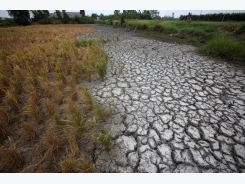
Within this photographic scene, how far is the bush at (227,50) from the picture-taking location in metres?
4.21

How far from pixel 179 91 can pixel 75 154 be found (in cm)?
238

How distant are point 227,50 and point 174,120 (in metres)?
4.49

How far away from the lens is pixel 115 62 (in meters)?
4.39

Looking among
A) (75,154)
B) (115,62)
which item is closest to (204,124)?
(75,154)

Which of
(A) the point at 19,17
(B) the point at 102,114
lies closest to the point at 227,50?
(B) the point at 102,114

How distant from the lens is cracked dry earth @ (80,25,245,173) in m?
1.40

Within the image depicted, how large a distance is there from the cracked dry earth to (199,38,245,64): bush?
122 centimetres

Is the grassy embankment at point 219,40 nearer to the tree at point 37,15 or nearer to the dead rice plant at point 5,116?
the dead rice plant at point 5,116

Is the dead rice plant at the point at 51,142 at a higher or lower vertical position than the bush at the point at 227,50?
lower

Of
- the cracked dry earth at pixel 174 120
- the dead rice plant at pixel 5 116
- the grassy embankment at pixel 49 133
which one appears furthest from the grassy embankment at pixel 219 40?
the dead rice plant at pixel 5 116

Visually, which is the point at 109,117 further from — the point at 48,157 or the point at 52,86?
the point at 52,86

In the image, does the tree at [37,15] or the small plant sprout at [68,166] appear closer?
the small plant sprout at [68,166]

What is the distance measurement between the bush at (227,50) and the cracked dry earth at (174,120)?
1.22m

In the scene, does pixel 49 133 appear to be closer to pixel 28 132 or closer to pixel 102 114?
pixel 28 132
